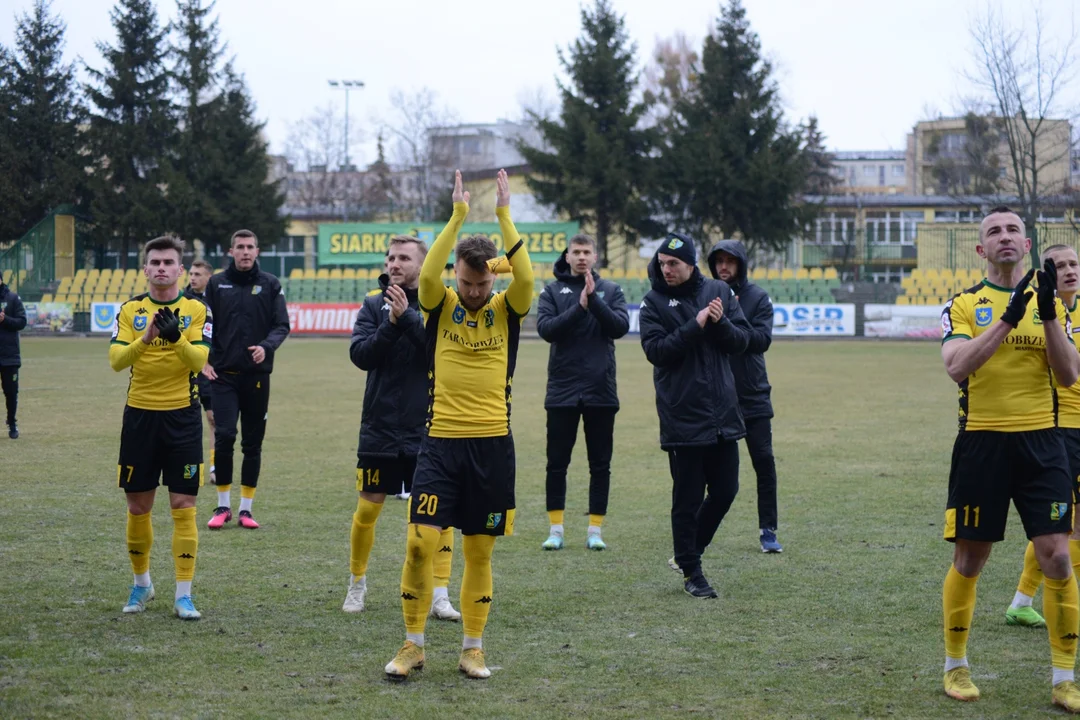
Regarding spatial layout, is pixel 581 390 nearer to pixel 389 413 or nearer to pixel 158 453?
pixel 389 413

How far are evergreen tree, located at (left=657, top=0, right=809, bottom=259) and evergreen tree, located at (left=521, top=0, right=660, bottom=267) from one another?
5.31ft

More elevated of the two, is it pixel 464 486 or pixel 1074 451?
pixel 1074 451

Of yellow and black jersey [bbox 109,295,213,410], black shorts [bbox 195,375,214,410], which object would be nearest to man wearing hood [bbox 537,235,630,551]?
yellow and black jersey [bbox 109,295,213,410]

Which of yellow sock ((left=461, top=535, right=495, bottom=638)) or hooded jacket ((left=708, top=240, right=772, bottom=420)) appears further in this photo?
hooded jacket ((left=708, top=240, right=772, bottom=420))

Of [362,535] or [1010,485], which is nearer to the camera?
[1010,485]

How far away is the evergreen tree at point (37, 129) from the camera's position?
2040 inches

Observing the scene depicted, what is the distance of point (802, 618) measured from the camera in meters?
6.60

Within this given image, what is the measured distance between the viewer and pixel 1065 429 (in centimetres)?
636

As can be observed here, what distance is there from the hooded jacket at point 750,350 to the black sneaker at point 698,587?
168cm

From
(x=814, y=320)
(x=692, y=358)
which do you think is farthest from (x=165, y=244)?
(x=814, y=320)

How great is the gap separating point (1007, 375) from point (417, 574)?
291cm

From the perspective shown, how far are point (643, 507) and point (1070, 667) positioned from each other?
18.4 ft

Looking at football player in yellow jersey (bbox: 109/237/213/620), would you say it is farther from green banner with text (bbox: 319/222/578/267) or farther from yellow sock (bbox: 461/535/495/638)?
green banner with text (bbox: 319/222/578/267)

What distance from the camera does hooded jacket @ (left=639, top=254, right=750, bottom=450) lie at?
722 cm
